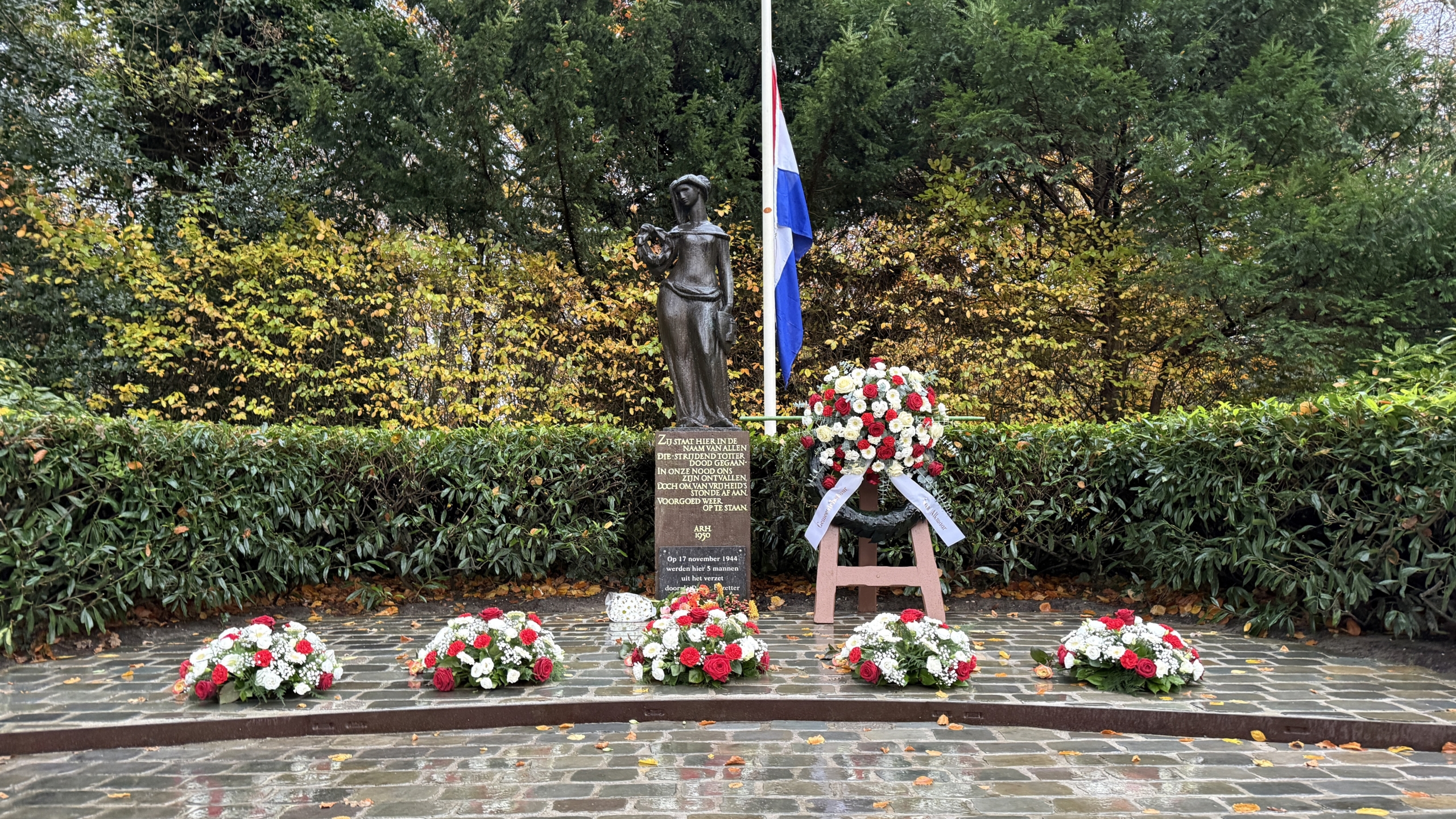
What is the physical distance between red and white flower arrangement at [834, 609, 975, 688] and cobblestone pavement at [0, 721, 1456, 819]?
0.36 m

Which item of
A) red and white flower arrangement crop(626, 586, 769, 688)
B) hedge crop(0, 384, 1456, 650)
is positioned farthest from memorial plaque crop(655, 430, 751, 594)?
red and white flower arrangement crop(626, 586, 769, 688)

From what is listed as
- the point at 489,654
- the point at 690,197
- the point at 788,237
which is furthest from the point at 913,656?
the point at 788,237

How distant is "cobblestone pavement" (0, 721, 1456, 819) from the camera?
3506 mm

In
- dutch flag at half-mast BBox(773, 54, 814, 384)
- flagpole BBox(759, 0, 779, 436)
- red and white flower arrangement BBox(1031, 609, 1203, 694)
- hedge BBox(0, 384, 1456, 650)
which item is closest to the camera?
red and white flower arrangement BBox(1031, 609, 1203, 694)

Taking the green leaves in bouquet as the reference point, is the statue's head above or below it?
above

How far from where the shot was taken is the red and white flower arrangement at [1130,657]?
4871mm

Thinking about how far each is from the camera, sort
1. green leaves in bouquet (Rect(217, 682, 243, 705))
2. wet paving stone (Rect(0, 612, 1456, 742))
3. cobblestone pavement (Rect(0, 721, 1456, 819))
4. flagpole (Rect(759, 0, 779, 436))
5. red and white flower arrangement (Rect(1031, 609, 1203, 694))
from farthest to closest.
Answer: flagpole (Rect(759, 0, 779, 436)) → red and white flower arrangement (Rect(1031, 609, 1203, 694)) → green leaves in bouquet (Rect(217, 682, 243, 705)) → wet paving stone (Rect(0, 612, 1456, 742)) → cobblestone pavement (Rect(0, 721, 1456, 819))

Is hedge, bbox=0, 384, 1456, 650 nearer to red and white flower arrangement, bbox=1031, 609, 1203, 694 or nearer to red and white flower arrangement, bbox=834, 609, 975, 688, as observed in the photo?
red and white flower arrangement, bbox=1031, 609, 1203, 694

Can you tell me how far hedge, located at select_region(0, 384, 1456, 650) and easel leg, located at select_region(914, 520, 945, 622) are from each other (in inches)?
45.5

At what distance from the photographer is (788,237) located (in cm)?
999

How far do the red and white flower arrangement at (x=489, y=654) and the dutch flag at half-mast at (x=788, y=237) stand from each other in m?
5.06

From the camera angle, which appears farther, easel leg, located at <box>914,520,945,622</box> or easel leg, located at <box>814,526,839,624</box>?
easel leg, located at <box>814,526,839,624</box>

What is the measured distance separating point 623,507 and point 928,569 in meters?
2.89

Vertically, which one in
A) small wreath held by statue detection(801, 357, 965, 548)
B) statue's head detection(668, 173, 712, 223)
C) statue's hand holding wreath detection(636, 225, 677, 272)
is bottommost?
small wreath held by statue detection(801, 357, 965, 548)
